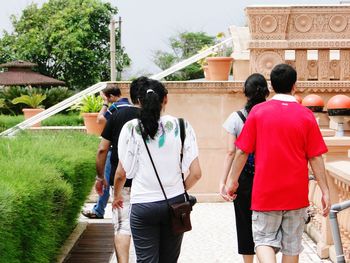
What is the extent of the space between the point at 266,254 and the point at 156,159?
1.04 meters

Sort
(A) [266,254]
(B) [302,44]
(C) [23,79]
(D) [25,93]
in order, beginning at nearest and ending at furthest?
(A) [266,254] < (B) [302,44] < (D) [25,93] < (C) [23,79]

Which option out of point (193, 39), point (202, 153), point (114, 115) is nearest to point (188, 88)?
point (202, 153)

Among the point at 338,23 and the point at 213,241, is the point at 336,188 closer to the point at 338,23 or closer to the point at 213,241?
the point at 213,241

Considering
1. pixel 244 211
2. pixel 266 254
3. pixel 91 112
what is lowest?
pixel 266 254

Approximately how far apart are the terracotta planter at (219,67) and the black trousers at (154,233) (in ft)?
24.7

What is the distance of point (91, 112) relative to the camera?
13.0 meters

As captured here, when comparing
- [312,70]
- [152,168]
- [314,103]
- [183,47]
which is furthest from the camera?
[183,47]

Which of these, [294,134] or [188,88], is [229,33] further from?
[294,134]

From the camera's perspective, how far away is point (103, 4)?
5219 centimetres

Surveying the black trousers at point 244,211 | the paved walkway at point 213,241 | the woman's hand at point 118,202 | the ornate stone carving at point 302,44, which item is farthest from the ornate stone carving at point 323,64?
the woman's hand at point 118,202

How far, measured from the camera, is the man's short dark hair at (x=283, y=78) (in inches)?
192

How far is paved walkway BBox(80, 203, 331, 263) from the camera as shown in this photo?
7.50m

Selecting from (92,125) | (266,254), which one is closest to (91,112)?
(92,125)

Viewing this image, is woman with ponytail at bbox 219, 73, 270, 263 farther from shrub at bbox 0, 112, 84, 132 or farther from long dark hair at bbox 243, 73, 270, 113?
shrub at bbox 0, 112, 84, 132
